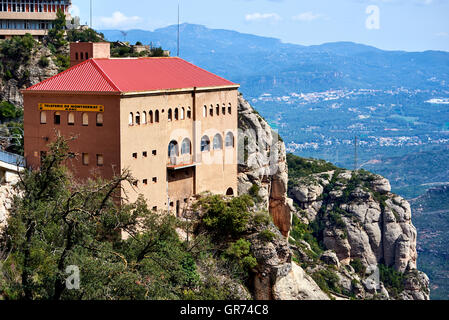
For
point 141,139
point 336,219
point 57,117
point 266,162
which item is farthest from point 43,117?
point 336,219

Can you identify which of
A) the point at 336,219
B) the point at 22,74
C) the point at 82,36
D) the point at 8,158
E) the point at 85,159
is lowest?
the point at 336,219

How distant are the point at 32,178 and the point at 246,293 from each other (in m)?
18.9

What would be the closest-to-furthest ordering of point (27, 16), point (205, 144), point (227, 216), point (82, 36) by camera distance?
point (227, 216), point (205, 144), point (27, 16), point (82, 36)

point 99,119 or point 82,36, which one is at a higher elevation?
point 82,36

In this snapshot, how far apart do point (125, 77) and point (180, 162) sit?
8.00m

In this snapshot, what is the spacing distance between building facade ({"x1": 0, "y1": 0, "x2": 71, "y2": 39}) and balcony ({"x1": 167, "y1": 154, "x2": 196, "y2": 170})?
55493 mm

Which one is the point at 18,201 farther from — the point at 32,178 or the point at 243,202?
the point at 243,202

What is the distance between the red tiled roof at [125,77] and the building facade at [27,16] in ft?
166

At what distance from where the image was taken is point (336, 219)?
134375 millimetres

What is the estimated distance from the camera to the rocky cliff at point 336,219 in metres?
90.2

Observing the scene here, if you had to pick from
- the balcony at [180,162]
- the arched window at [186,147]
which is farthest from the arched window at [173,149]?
the arched window at [186,147]

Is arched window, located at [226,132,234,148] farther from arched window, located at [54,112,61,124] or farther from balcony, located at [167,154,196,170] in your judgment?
arched window, located at [54,112,61,124]

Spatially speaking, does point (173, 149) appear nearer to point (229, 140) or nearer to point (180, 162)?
point (180, 162)
